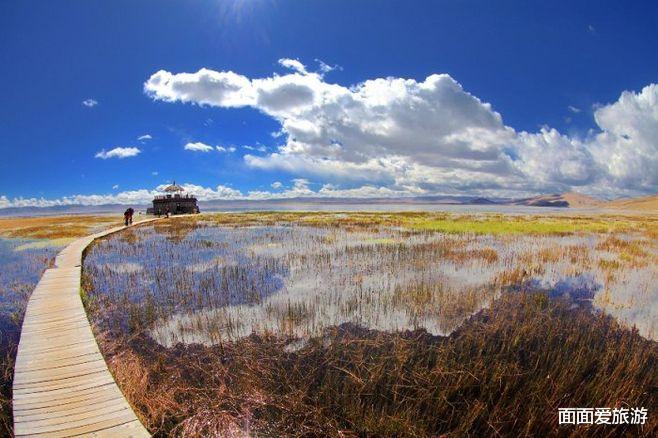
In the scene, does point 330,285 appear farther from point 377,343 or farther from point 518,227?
point 518,227

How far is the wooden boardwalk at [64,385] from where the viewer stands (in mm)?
4816

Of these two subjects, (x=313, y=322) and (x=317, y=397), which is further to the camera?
(x=313, y=322)

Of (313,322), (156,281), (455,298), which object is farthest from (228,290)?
(455,298)

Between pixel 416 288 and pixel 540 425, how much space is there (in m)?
7.27

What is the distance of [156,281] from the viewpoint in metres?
14.1

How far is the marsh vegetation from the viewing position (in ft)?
18.1

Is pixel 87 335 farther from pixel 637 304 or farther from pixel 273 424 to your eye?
pixel 637 304

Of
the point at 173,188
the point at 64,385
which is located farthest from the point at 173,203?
the point at 64,385

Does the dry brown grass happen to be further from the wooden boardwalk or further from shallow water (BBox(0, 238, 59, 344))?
shallow water (BBox(0, 238, 59, 344))

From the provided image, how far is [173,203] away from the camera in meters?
65.3

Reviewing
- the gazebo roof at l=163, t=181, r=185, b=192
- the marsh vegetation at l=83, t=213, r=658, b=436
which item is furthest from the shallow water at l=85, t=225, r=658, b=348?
the gazebo roof at l=163, t=181, r=185, b=192

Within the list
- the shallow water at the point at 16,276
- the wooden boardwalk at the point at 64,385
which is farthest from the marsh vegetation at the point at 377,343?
the shallow water at the point at 16,276

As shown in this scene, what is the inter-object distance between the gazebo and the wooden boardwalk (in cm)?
5822

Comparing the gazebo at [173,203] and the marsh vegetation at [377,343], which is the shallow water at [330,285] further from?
the gazebo at [173,203]
